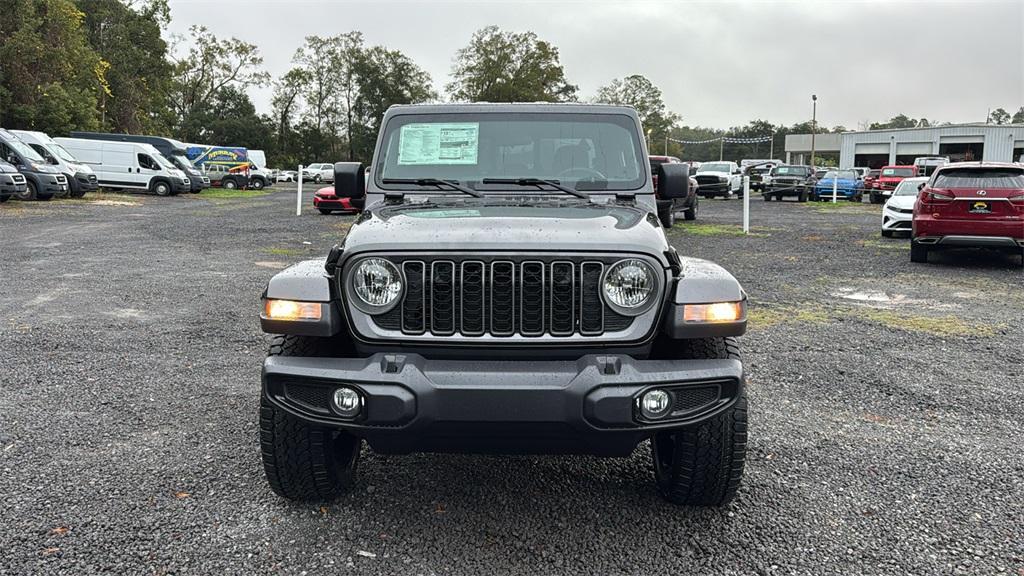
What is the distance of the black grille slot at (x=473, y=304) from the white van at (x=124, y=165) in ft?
111

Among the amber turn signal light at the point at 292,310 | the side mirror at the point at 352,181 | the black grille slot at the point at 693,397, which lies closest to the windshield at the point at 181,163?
the side mirror at the point at 352,181

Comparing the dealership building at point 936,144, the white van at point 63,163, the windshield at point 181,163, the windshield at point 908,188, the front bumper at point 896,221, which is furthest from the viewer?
the dealership building at point 936,144

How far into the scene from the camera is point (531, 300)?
3.04 m

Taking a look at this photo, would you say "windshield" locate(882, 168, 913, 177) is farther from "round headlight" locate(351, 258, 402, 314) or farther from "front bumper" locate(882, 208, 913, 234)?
"round headlight" locate(351, 258, 402, 314)

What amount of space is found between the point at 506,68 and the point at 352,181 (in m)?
67.1

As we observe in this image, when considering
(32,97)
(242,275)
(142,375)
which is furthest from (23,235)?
(32,97)

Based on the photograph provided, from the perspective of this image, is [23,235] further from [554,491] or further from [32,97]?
[32,97]

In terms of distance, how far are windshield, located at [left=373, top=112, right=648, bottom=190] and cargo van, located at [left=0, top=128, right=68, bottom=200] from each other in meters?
23.9

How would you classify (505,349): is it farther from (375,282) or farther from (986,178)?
(986,178)

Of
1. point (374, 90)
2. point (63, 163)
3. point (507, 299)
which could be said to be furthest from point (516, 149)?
point (374, 90)

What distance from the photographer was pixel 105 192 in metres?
33.7

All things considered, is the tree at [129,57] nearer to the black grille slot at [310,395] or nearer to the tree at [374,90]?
the tree at [374,90]

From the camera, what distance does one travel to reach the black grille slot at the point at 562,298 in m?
3.03

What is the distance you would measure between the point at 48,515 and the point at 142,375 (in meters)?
2.38
